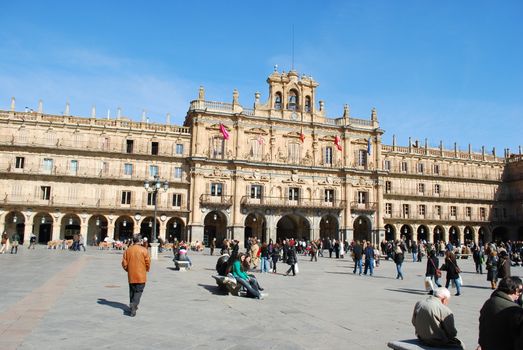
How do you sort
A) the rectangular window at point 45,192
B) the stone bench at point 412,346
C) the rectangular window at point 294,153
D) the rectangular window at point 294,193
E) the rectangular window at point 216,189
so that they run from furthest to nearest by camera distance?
the rectangular window at point 294,153
the rectangular window at point 294,193
the rectangular window at point 216,189
the rectangular window at point 45,192
the stone bench at point 412,346

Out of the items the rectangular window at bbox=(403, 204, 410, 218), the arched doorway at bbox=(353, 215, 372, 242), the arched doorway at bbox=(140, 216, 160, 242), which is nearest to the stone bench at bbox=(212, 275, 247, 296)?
the arched doorway at bbox=(140, 216, 160, 242)

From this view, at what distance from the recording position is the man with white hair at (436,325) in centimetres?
592

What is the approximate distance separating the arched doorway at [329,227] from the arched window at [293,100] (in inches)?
494

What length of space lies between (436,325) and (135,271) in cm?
619

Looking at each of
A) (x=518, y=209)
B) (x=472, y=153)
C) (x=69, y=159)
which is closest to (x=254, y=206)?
(x=69, y=159)

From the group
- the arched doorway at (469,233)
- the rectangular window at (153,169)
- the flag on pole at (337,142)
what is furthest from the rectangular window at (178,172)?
the arched doorway at (469,233)

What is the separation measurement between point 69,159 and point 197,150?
1243cm

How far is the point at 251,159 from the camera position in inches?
1935

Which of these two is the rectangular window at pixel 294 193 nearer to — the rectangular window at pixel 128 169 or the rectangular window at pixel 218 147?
the rectangular window at pixel 218 147

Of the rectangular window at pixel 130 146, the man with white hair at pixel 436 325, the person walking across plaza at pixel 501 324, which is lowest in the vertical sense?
the man with white hair at pixel 436 325

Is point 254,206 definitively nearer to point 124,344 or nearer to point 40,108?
point 40,108

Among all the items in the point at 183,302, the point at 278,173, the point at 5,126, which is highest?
the point at 5,126

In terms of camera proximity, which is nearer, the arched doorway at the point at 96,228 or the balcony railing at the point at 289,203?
the arched doorway at the point at 96,228

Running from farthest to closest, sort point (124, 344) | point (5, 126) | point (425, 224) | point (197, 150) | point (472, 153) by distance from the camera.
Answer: point (472, 153), point (425, 224), point (197, 150), point (5, 126), point (124, 344)
